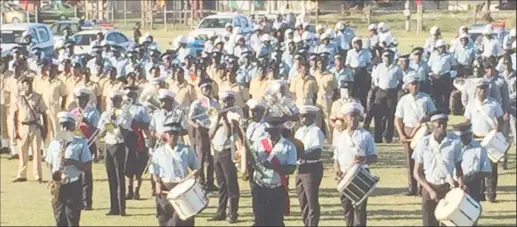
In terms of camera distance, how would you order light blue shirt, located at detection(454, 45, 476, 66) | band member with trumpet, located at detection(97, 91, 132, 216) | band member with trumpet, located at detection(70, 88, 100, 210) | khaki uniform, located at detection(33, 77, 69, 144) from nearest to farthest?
1. band member with trumpet, located at detection(97, 91, 132, 216)
2. band member with trumpet, located at detection(70, 88, 100, 210)
3. khaki uniform, located at detection(33, 77, 69, 144)
4. light blue shirt, located at detection(454, 45, 476, 66)

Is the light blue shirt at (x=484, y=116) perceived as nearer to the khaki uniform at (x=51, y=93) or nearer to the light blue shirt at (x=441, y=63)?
the khaki uniform at (x=51, y=93)

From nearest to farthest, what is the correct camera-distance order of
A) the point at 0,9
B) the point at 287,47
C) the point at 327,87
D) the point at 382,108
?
the point at 327,87
the point at 382,108
the point at 287,47
the point at 0,9

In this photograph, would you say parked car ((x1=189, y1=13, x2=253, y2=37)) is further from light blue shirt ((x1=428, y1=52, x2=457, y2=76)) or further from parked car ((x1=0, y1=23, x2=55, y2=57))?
light blue shirt ((x1=428, y1=52, x2=457, y2=76))

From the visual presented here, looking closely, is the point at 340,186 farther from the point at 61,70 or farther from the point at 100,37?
the point at 100,37

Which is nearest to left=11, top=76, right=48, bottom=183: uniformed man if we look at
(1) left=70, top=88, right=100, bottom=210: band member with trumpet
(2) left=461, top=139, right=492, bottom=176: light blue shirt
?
(1) left=70, top=88, right=100, bottom=210: band member with trumpet

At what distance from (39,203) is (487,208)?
660 centimetres

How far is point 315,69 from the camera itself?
71.9ft

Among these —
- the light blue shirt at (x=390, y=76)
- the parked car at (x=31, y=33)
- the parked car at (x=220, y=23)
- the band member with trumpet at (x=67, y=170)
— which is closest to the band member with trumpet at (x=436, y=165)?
the band member with trumpet at (x=67, y=170)

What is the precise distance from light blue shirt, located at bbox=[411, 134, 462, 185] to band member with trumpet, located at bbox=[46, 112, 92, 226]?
12.9ft

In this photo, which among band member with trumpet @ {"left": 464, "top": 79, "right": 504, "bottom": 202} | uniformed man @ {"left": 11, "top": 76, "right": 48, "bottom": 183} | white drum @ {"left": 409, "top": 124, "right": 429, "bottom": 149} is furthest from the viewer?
uniformed man @ {"left": 11, "top": 76, "right": 48, "bottom": 183}

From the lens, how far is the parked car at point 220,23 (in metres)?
41.8

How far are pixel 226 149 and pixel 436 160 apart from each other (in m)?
3.47

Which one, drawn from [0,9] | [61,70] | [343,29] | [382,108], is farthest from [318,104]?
[0,9]

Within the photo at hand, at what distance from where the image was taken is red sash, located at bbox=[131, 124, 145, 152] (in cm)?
1639
